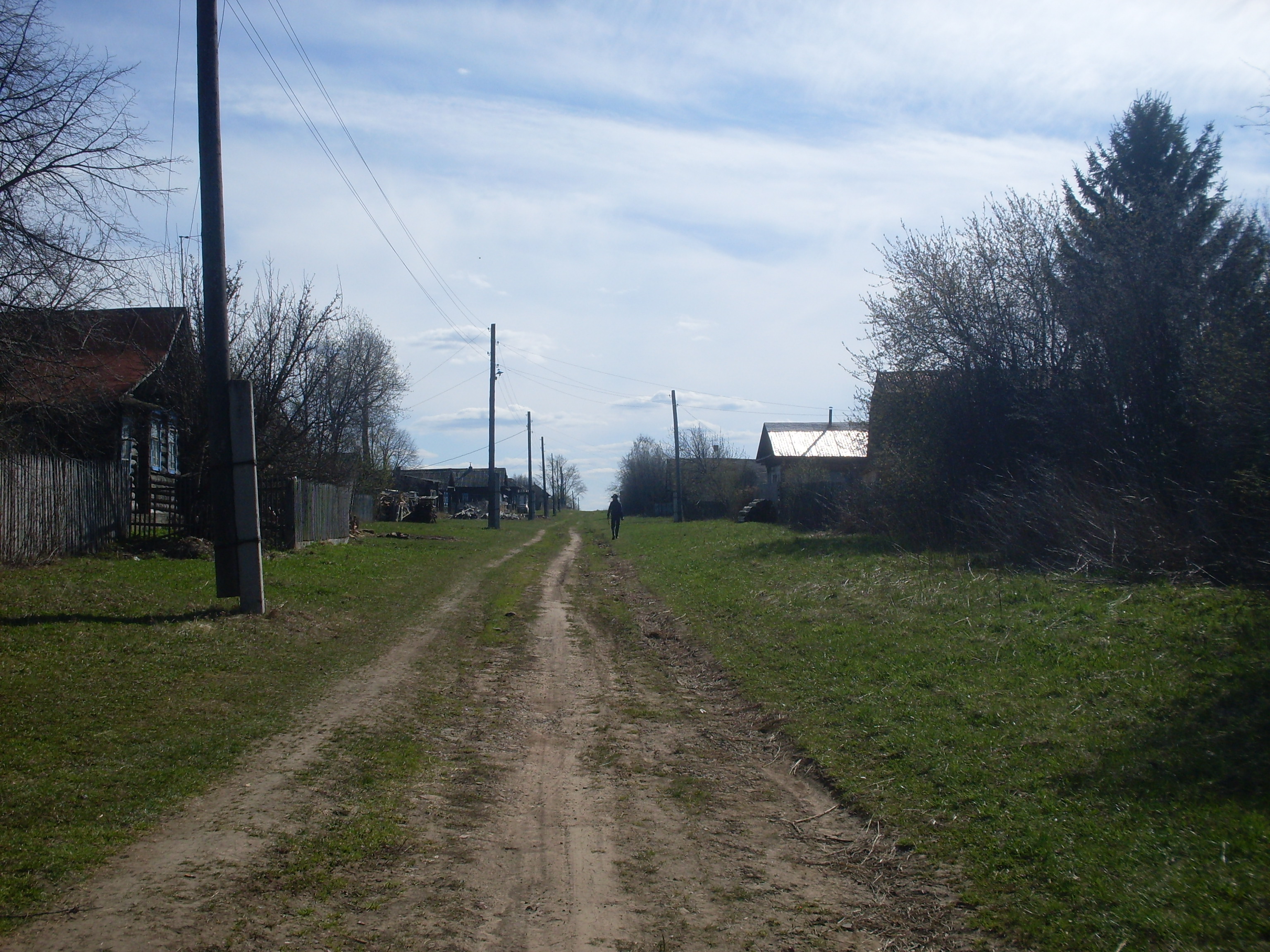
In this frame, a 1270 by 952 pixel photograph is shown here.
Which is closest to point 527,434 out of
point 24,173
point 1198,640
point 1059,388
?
point 1059,388

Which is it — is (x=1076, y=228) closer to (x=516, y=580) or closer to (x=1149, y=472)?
(x=1149, y=472)

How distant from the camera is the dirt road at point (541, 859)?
363cm

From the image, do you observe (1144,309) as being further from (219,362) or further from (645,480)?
(645,480)

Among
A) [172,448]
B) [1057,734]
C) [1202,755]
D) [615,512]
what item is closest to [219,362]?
[1057,734]

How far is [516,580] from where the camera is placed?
18.2 meters

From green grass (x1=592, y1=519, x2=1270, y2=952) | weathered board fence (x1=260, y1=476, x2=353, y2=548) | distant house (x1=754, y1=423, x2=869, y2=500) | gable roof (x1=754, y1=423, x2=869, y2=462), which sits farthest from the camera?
gable roof (x1=754, y1=423, x2=869, y2=462)

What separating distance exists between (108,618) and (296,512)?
10.9m

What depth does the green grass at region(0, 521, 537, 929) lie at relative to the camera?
15.4 ft

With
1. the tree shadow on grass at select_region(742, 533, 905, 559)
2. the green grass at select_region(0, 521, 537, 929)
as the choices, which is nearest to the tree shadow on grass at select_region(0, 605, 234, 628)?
the green grass at select_region(0, 521, 537, 929)

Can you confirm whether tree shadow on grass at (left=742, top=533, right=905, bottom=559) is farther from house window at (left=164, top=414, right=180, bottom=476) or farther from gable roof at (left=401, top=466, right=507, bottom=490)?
gable roof at (left=401, top=466, right=507, bottom=490)

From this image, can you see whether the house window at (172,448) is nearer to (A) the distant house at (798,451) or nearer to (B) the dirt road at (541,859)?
(B) the dirt road at (541,859)

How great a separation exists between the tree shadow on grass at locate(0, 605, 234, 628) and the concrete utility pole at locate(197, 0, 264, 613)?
1.55 feet

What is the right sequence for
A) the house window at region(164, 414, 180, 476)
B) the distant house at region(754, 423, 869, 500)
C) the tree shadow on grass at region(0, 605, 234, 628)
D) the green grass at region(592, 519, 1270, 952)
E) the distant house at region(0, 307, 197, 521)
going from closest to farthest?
the green grass at region(592, 519, 1270, 952)
the tree shadow on grass at region(0, 605, 234, 628)
the distant house at region(0, 307, 197, 521)
the house window at region(164, 414, 180, 476)
the distant house at region(754, 423, 869, 500)

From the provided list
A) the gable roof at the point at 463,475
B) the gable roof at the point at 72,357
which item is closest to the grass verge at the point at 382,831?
the gable roof at the point at 72,357
